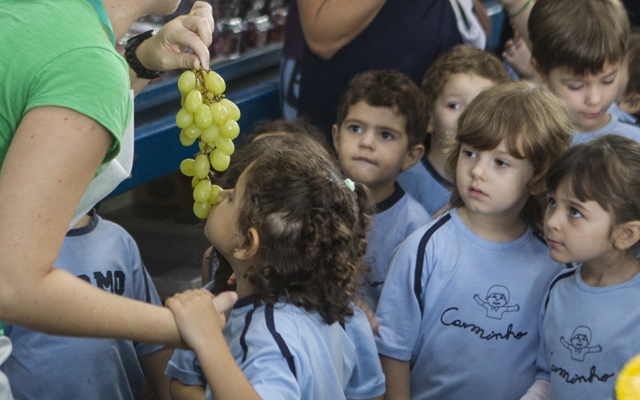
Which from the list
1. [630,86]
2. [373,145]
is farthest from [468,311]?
[630,86]

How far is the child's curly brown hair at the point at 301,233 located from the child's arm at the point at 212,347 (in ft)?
0.62

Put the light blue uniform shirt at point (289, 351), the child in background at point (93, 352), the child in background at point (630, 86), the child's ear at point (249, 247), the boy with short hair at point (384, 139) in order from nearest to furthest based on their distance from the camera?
the light blue uniform shirt at point (289, 351), the child's ear at point (249, 247), the child in background at point (93, 352), the boy with short hair at point (384, 139), the child in background at point (630, 86)

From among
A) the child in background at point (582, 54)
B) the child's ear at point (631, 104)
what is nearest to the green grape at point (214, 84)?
the child in background at point (582, 54)

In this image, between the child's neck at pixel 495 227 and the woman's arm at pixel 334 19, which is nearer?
the child's neck at pixel 495 227

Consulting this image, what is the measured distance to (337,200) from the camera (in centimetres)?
148

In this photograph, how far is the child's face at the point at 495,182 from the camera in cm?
185

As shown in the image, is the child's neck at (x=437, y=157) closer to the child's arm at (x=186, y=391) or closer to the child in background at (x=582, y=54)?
the child in background at (x=582, y=54)

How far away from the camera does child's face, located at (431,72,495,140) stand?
242cm

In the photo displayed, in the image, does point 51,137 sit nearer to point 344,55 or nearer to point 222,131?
point 222,131

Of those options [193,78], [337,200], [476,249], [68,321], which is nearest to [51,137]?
[68,321]

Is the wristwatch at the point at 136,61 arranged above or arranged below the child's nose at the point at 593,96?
above

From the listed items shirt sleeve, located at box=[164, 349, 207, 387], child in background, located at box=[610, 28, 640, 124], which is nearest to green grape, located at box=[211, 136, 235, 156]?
shirt sleeve, located at box=[164, 349, 207, 387]

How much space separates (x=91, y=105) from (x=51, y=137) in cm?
7

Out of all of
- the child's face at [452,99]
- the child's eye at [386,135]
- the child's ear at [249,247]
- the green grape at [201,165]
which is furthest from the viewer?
the child's face at [452,99]
